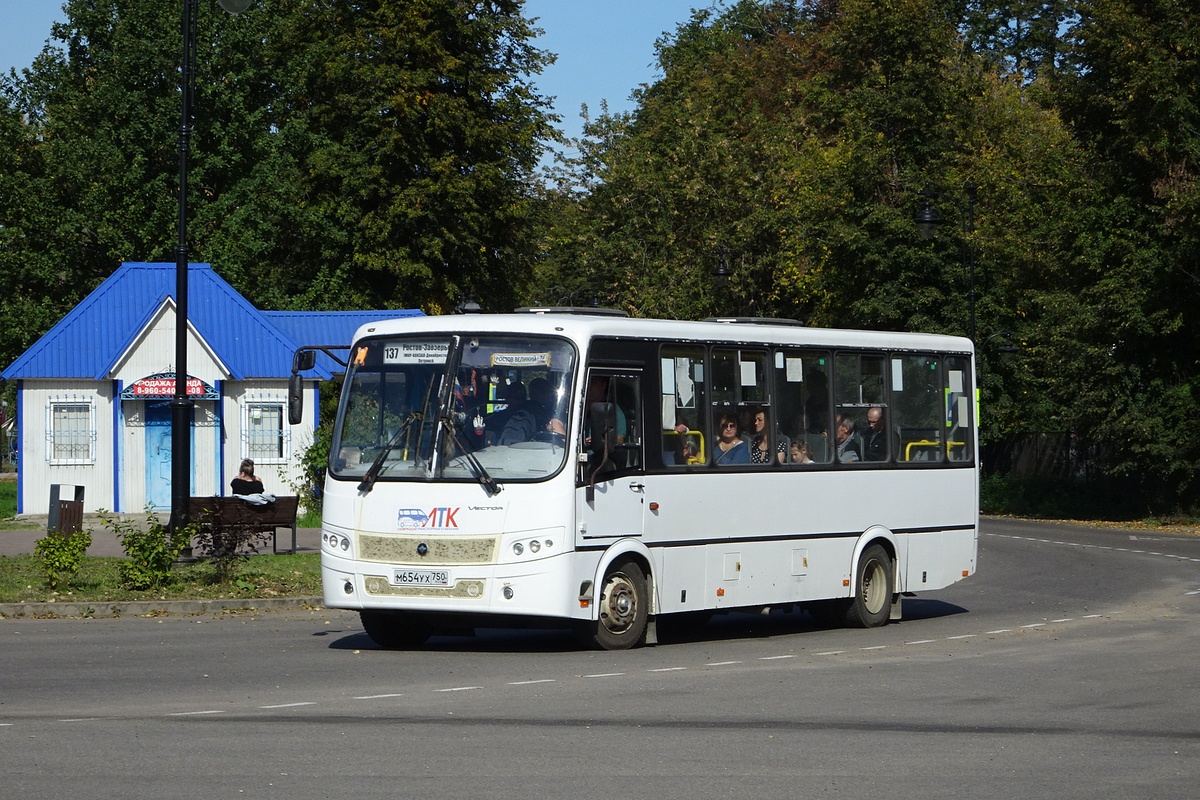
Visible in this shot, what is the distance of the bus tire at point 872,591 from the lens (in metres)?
18.6

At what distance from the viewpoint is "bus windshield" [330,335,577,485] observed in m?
15.0

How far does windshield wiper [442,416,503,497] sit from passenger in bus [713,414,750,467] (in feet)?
9.12

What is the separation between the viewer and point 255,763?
9.09 meters

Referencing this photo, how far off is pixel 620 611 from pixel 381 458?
2.51 meters

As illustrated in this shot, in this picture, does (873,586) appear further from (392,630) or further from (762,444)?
(392,630)

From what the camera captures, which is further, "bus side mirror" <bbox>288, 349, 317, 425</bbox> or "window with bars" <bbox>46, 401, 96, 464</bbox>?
"window with bars" <bbox>46, 401, 96, 464</bbox>

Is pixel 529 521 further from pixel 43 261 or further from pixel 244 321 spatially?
pixel 43 261

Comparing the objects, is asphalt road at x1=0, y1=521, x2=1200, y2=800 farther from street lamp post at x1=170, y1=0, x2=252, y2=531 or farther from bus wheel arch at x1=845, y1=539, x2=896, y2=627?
street lamp post at x1=170, y1=0, x2=252, y2=531

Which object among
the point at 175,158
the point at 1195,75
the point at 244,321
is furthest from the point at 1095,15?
the point at 175,158

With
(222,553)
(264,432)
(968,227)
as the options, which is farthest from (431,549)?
(968,227)

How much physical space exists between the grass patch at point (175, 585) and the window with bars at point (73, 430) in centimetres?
1671

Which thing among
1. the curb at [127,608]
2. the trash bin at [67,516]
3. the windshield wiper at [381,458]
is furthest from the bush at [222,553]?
the windshield wiper at [381,458]

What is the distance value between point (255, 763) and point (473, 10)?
50034 millimetres

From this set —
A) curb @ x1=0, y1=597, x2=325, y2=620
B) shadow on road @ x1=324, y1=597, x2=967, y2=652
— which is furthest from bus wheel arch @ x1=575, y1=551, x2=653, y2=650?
curb @ x1=0, y1=597, x2=325, y2=620
